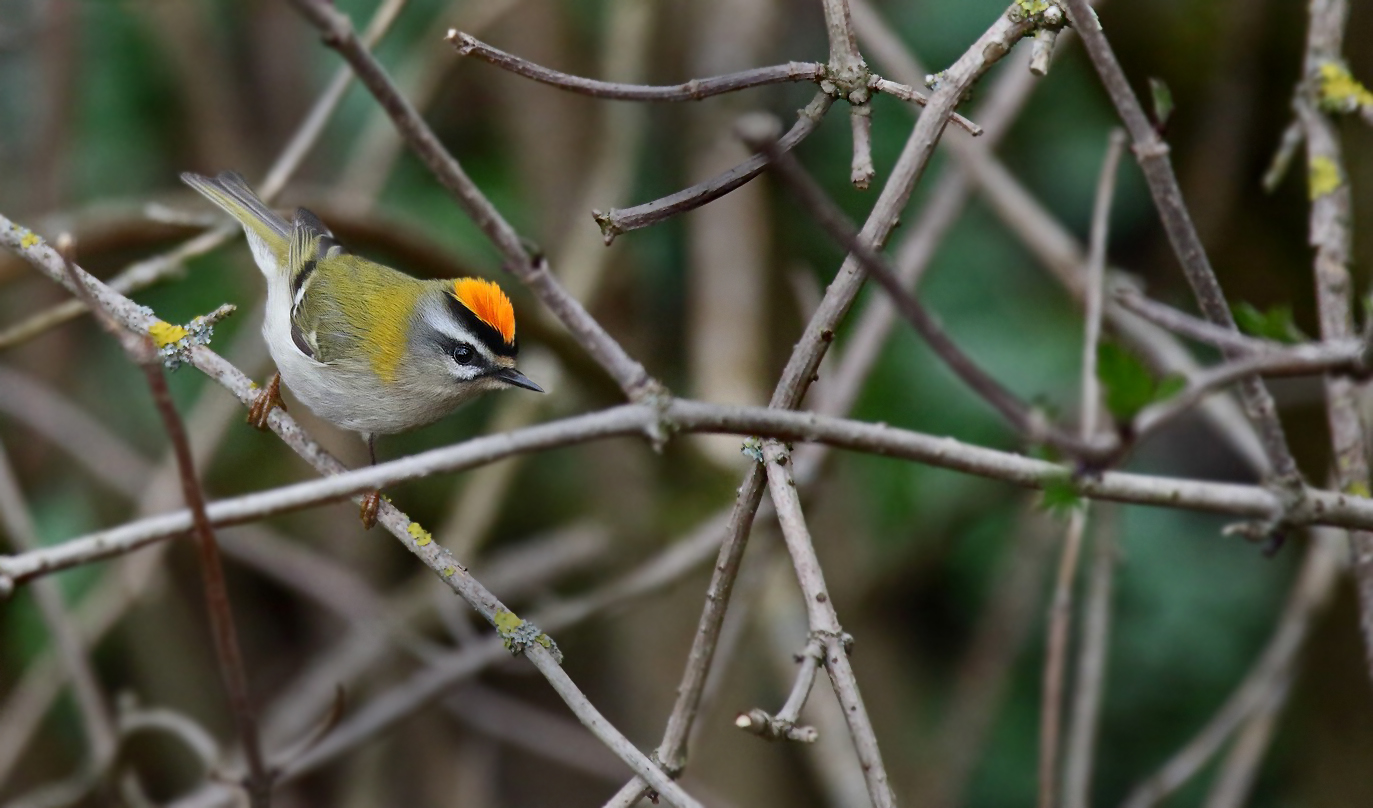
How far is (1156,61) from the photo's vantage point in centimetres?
482

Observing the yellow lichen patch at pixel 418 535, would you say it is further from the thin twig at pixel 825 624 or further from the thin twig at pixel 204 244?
the thin twig at pixel 204 244

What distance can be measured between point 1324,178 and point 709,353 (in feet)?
7.89

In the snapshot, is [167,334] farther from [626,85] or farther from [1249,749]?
[1249,749]

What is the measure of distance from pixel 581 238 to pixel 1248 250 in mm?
2606

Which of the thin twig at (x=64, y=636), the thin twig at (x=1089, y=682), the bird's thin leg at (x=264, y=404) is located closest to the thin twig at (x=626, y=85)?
the bird's thin leg at (x=264, y=404)

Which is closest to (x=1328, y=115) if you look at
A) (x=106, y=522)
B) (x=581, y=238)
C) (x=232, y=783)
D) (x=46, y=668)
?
(x=232, y=783)

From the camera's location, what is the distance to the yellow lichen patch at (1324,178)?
2.41 metres

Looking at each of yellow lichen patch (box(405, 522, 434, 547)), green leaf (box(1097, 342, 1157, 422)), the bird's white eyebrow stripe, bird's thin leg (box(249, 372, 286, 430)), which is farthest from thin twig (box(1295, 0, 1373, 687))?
bird's thin leg (box(249, 372, 286, 430))

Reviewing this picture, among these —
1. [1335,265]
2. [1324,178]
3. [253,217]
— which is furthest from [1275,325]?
[253,217]

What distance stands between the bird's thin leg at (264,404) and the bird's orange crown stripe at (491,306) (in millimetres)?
514

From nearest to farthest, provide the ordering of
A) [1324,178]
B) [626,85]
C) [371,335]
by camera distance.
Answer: [626,85] → [1324,178] → [371,335]

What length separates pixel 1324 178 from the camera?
95.3 inches

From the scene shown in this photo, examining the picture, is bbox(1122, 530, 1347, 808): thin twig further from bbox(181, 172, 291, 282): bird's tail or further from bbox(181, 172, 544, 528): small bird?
bbox(181, 172, 291, 282): bird's tail

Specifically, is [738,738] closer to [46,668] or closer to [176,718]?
[176,718]
